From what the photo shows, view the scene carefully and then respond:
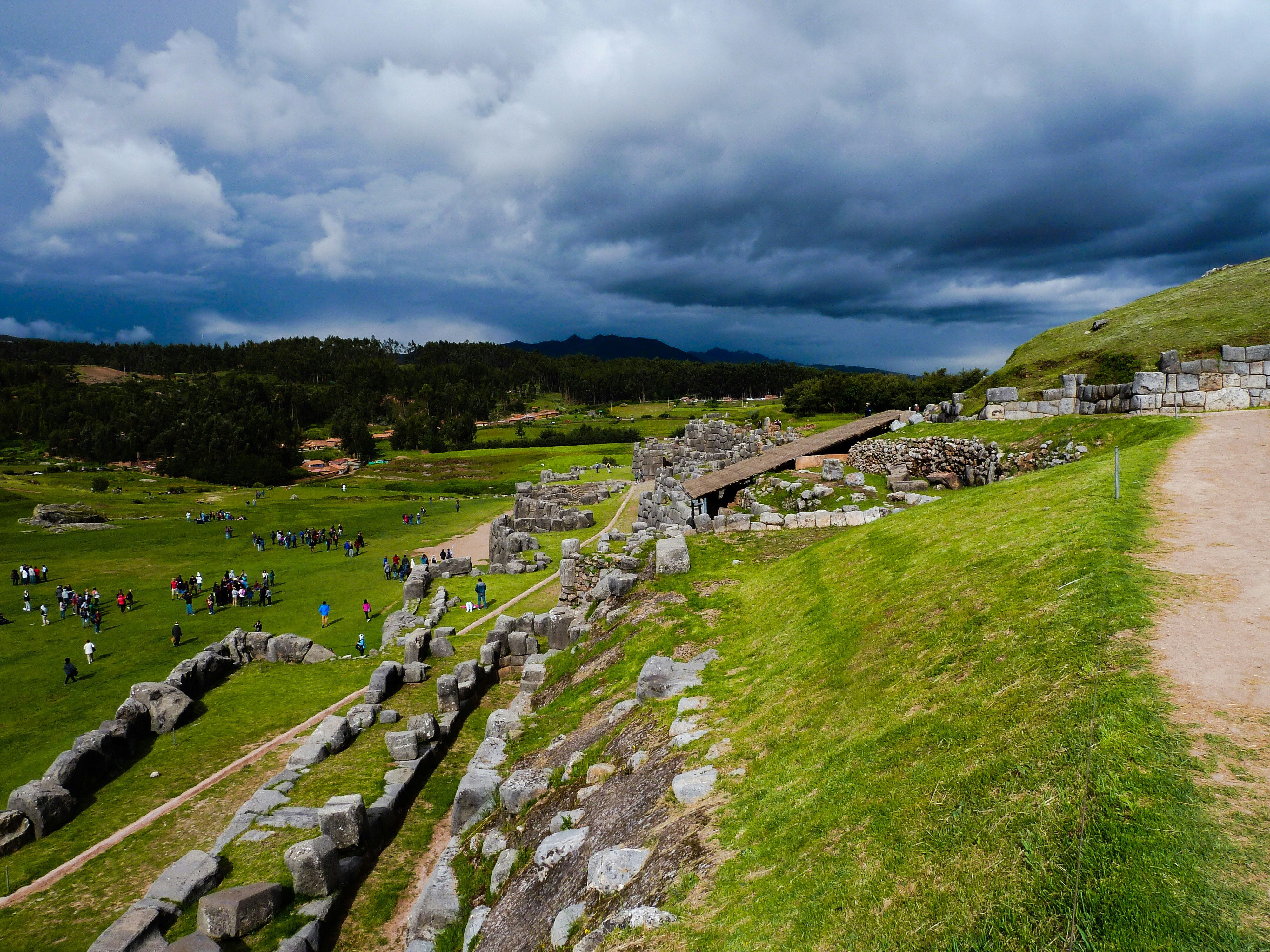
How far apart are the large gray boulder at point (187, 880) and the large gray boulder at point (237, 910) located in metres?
0.43

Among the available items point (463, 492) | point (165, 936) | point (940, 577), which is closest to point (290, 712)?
point (165, 936)

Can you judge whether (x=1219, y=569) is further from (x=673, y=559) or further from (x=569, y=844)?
(x=673, y=559)

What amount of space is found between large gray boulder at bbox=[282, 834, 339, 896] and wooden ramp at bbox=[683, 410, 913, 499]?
22.0m

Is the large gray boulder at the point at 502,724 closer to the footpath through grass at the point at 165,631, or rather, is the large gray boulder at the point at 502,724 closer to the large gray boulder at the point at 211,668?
the footpath through grass at the point at 165,631

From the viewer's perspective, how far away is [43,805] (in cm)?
1628

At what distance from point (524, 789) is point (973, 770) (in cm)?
882

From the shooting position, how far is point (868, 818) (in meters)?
6.27

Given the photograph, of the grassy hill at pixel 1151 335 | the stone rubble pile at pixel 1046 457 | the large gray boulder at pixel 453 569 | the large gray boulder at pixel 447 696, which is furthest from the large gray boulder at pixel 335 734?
the grassy hill at pixel 1151 335

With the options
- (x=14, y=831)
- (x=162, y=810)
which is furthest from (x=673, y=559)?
(x=14, y=831)

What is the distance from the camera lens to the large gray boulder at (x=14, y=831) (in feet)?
51.3

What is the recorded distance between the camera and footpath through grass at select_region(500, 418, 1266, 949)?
445 centimetres

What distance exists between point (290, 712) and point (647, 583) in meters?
13.4

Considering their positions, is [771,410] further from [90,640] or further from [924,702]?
[924,702]

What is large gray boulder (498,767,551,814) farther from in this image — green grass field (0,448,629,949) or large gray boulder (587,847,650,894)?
green grass field (0,448,629,949)
